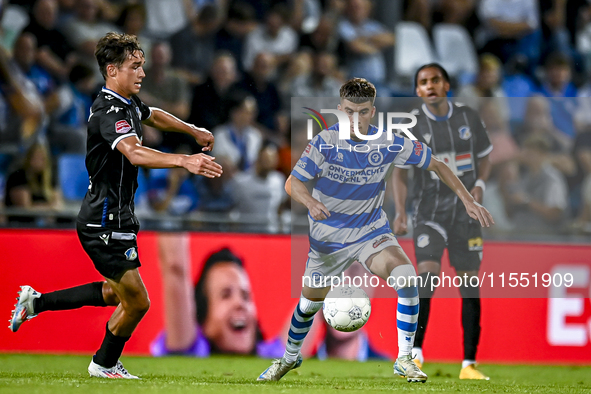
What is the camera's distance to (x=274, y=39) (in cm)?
1062

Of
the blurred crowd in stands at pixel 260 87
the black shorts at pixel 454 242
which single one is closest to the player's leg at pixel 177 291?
the blurred crowd in stands at pixel 260 87

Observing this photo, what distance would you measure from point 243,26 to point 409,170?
4836mm

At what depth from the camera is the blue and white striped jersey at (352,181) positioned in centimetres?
554

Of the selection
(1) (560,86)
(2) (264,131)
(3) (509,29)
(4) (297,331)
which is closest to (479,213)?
(4) (297,331)

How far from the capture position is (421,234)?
6395mm

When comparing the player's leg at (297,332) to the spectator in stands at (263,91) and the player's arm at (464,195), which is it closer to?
the player's arm at (464,195)

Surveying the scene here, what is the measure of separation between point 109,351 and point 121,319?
247 mm

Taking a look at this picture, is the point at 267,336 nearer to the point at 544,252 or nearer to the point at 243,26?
the point at 544,252

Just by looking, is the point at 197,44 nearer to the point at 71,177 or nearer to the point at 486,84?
the point at 71,177

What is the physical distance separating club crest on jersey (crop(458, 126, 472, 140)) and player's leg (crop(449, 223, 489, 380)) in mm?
748

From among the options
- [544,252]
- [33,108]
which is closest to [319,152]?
[544,252]

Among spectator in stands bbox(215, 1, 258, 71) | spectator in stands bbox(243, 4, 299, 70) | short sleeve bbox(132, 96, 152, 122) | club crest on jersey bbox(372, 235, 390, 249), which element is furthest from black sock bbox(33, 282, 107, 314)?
spectator in stands bbox(243, 4, 299, 70)

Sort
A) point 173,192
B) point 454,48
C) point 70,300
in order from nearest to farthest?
1. point 70,300
2. point 173,192
3. point 454,48

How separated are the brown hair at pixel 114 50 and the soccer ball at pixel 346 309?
2.25 metres
